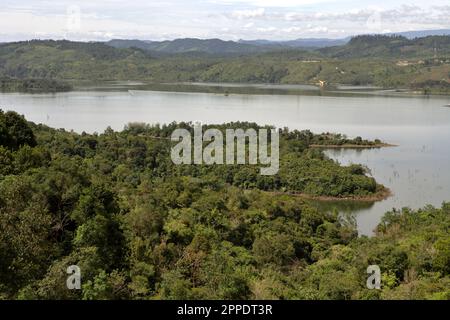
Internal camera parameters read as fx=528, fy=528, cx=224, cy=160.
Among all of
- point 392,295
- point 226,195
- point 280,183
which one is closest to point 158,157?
point 280,183

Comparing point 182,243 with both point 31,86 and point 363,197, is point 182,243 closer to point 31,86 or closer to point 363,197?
point 363,197

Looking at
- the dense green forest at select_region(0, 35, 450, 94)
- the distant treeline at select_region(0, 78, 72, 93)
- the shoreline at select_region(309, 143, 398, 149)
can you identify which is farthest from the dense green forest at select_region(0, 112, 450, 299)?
the dense green forest at select_region(0, 35, 450, 94)

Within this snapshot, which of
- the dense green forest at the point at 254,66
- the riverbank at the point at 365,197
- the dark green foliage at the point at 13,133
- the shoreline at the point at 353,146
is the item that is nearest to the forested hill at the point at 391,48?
the dense green forest at the point at 254,66

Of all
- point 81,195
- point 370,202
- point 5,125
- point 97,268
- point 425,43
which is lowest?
point 370,202

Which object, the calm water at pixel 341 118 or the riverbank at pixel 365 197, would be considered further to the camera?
the calm water at pixel 341 118

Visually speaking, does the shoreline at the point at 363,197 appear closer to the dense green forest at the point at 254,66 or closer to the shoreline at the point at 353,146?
the shoreline at the point at 353,146
